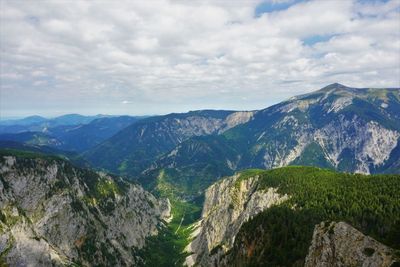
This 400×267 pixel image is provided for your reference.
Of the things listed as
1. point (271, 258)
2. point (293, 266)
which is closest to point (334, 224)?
point (293, 266)

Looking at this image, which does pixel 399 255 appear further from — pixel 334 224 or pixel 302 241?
pixel 302 241

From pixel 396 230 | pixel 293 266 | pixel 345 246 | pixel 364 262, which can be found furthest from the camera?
pixel 293 266

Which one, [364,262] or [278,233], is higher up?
[364,262]

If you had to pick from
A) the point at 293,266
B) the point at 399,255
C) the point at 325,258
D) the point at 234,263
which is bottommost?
the point at 234,263

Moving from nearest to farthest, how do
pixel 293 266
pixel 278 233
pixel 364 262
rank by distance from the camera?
pixel 364 262 < pixel 293 266 < pixel 278 233

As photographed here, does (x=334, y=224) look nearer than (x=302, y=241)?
Yes

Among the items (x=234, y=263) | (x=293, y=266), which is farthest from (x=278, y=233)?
(x=293, y=266)
